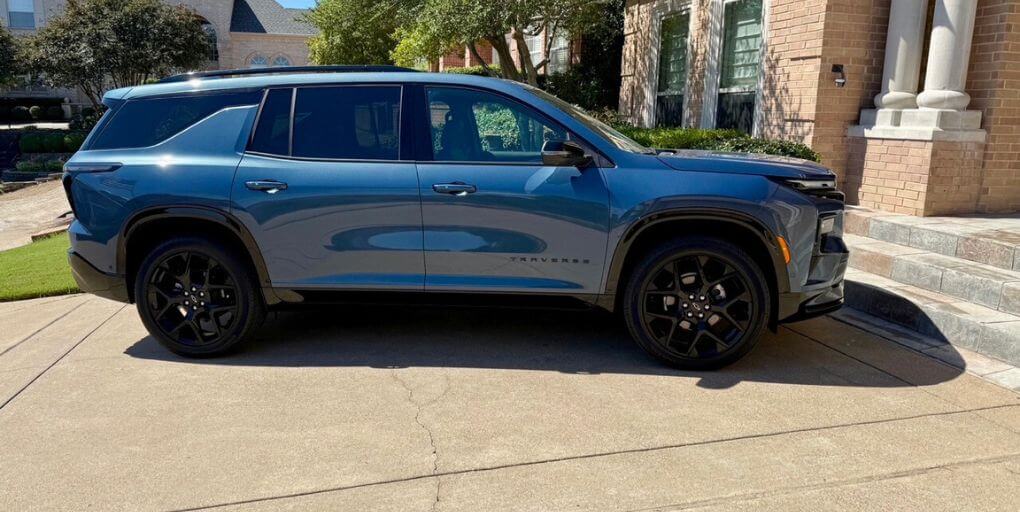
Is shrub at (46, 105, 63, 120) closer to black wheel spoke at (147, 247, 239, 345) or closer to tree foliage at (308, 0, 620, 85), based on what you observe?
tree foliage at (308, 0, 620, 85)

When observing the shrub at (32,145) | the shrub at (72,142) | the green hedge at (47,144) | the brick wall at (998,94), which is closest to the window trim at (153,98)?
the brick wall at (998,94)

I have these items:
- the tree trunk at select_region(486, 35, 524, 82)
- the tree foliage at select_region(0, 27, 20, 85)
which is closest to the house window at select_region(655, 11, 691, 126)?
the tree trunk at select_region(486, 35, 524, 82)

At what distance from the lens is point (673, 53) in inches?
480

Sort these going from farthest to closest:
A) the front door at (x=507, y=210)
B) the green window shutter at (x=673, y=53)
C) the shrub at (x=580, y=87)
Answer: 1. the shrub at (x=580, y=87)
2. the green window shutter at (x=673, y=53)
3. the front door at (x=507, y=210)

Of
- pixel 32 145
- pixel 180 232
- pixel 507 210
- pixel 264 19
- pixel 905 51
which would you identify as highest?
pixel 264 19

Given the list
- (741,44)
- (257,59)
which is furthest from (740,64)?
(257,59)

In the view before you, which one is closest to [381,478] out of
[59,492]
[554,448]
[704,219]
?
[554,448]

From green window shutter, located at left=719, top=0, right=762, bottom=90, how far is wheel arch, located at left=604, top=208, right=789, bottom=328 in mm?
5907

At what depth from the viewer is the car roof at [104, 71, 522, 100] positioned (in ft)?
15.6

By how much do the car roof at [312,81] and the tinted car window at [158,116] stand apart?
0.05 meters

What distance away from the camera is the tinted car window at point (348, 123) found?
185 inches

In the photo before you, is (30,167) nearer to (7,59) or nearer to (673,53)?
(7,59)

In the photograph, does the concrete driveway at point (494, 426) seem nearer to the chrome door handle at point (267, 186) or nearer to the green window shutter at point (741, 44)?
the chrome door handle at point (267, 186)

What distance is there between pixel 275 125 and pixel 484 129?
4.58 ft
